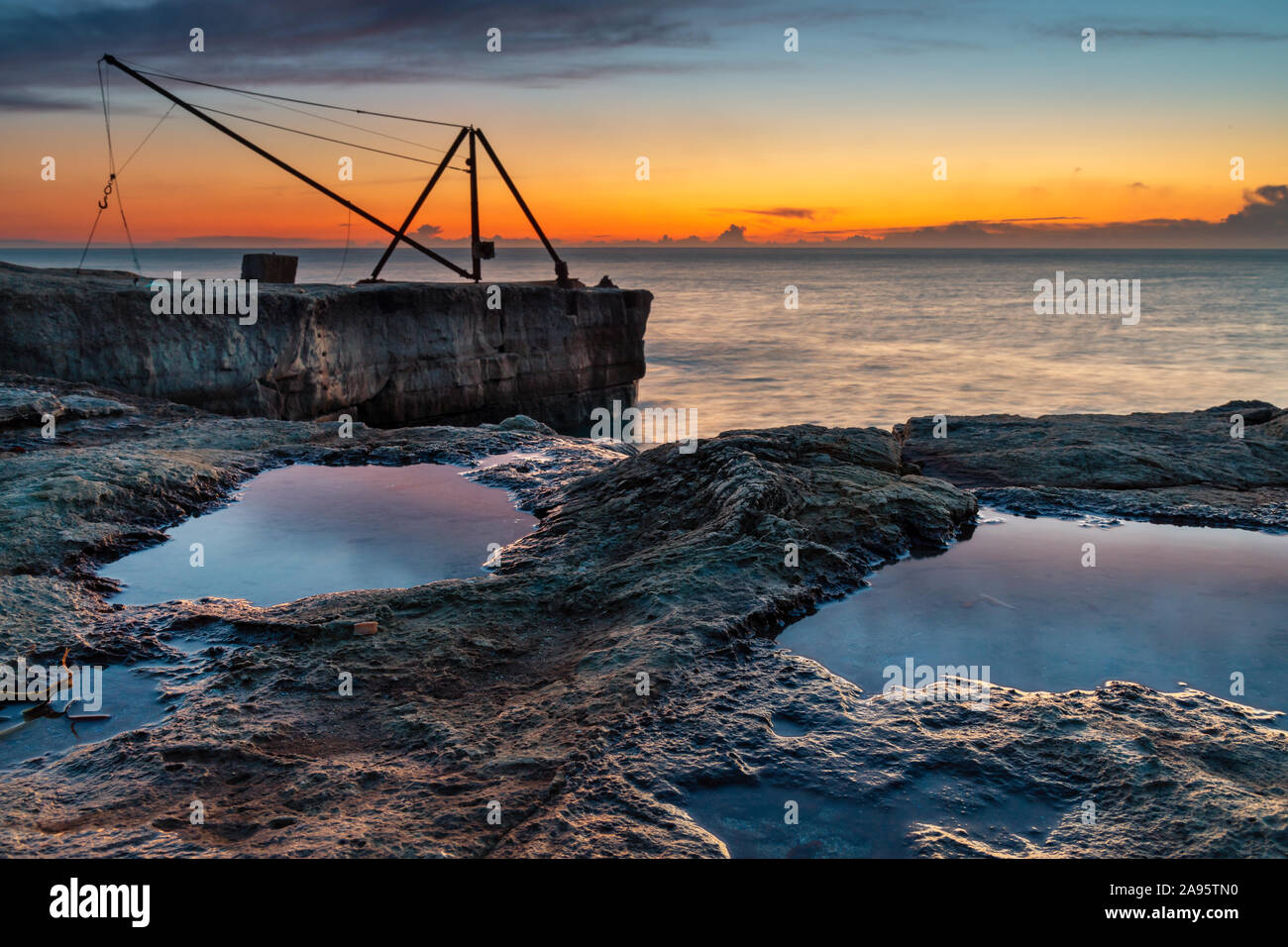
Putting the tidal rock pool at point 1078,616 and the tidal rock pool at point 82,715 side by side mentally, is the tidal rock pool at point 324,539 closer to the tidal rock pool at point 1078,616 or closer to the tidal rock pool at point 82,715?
the tidal rock pool at point 82,715

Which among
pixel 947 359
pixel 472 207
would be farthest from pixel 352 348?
pixel 947 359

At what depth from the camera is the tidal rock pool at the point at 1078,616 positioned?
162 inches

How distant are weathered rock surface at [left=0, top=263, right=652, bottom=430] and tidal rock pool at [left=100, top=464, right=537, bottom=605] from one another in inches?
183

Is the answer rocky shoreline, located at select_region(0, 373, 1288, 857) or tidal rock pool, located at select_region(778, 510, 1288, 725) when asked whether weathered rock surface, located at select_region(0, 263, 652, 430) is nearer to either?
rocky shoreline, located at select_region(0, 373, 1288, 857)

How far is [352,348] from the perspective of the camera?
1430cm

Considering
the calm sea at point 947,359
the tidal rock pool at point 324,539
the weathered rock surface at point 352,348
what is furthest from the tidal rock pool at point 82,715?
the calm sea at point 947,359

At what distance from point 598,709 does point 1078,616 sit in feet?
9.24

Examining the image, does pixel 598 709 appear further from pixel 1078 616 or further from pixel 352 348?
pixel 352 348

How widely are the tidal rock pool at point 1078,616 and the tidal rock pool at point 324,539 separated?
2.60 m

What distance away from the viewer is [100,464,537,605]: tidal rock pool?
17.9 ft

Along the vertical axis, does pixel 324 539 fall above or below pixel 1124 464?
below

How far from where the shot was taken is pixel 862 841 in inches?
112

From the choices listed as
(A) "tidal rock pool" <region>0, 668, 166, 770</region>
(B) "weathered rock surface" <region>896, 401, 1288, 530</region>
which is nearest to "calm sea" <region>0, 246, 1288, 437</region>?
(B) "weathered rock surface" <region>896, 401, 1288, 530</region>
